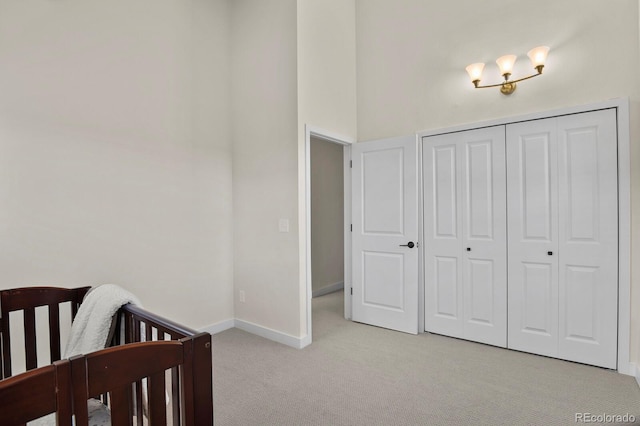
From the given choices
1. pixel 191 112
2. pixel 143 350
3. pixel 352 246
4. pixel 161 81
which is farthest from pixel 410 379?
pixel 161 81

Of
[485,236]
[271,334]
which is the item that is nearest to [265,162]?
[271,334]

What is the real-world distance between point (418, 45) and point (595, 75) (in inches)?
59.8

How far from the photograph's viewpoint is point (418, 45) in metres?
3.37

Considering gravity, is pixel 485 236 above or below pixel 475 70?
below

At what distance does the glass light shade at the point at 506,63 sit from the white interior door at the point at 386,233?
0.92m

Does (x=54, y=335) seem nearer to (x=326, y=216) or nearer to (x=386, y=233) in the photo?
(x=386, y=233)

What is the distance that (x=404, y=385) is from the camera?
2.31 meters

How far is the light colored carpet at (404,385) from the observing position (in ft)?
6.48

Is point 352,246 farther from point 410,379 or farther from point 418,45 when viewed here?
point 418,45

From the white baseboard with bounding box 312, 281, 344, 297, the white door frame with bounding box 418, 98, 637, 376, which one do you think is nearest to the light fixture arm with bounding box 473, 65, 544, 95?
the white door frame with bounding box 418, 98, 637, 376

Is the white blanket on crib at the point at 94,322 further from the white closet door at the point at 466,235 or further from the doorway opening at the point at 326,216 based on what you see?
the doorway opening at the point at 326,216

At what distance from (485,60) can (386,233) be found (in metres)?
1.84

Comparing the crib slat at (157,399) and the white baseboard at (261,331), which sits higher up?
the crib slat at (157,399)

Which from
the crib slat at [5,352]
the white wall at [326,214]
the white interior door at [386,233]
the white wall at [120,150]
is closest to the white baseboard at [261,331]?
the white wall at [120,150]
